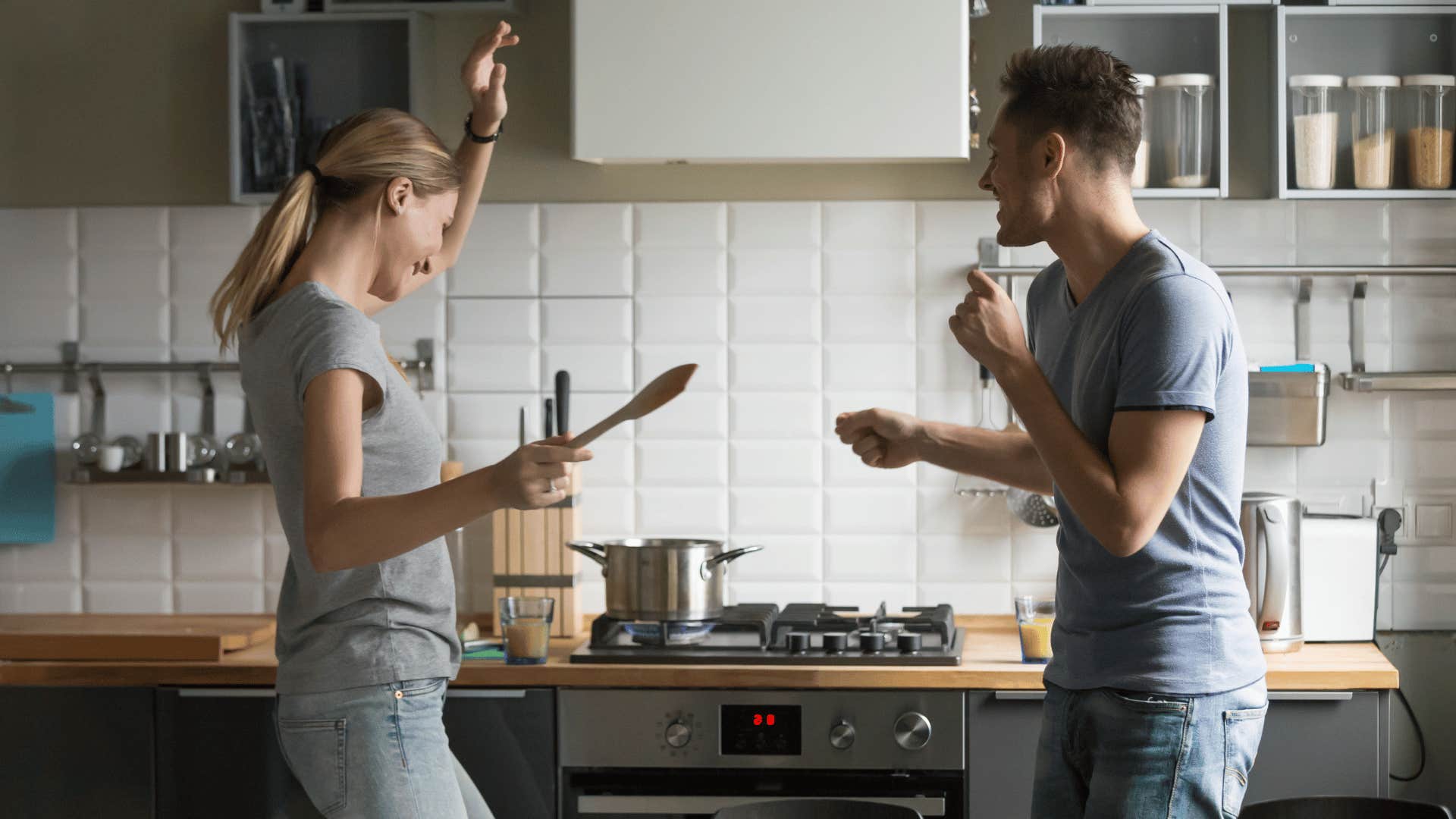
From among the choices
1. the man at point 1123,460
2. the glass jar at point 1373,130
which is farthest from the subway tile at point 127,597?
the glass jar at point 1373,130

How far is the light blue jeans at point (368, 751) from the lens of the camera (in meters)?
1.58

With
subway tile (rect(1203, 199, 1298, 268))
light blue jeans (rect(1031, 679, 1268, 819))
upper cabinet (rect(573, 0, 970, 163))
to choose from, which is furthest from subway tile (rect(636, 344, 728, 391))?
light blue jeans (rect(1031, 679, 1268, 819))

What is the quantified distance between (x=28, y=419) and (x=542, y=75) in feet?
4.38

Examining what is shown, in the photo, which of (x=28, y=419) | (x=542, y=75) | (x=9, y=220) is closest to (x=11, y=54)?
(x=9, y=220)

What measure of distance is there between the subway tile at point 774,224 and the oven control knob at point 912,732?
3.43 ft

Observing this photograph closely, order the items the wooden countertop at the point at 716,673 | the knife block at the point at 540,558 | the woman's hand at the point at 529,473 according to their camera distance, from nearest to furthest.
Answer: the woman's hand at the point at 529,473 < the wooden countertop at the point at 716,673 < the knife block at the point at 540,558

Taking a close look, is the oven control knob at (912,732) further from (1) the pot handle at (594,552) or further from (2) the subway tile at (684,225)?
(2) the subway tile at (684,225)

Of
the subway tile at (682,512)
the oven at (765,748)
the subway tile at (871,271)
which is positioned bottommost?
the oven at (765,748)

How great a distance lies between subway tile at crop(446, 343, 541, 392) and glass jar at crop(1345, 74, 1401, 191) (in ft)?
5.55

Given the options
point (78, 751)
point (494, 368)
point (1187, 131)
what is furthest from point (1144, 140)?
point (78, 751)

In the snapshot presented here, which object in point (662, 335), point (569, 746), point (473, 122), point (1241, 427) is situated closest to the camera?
point (1241, 427)

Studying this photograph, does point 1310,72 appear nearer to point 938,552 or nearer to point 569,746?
point 938,552

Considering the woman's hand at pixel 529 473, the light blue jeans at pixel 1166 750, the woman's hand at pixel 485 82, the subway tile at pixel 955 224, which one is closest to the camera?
the woman's hand at pixel 529 473

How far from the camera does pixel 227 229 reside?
9.91 feet
